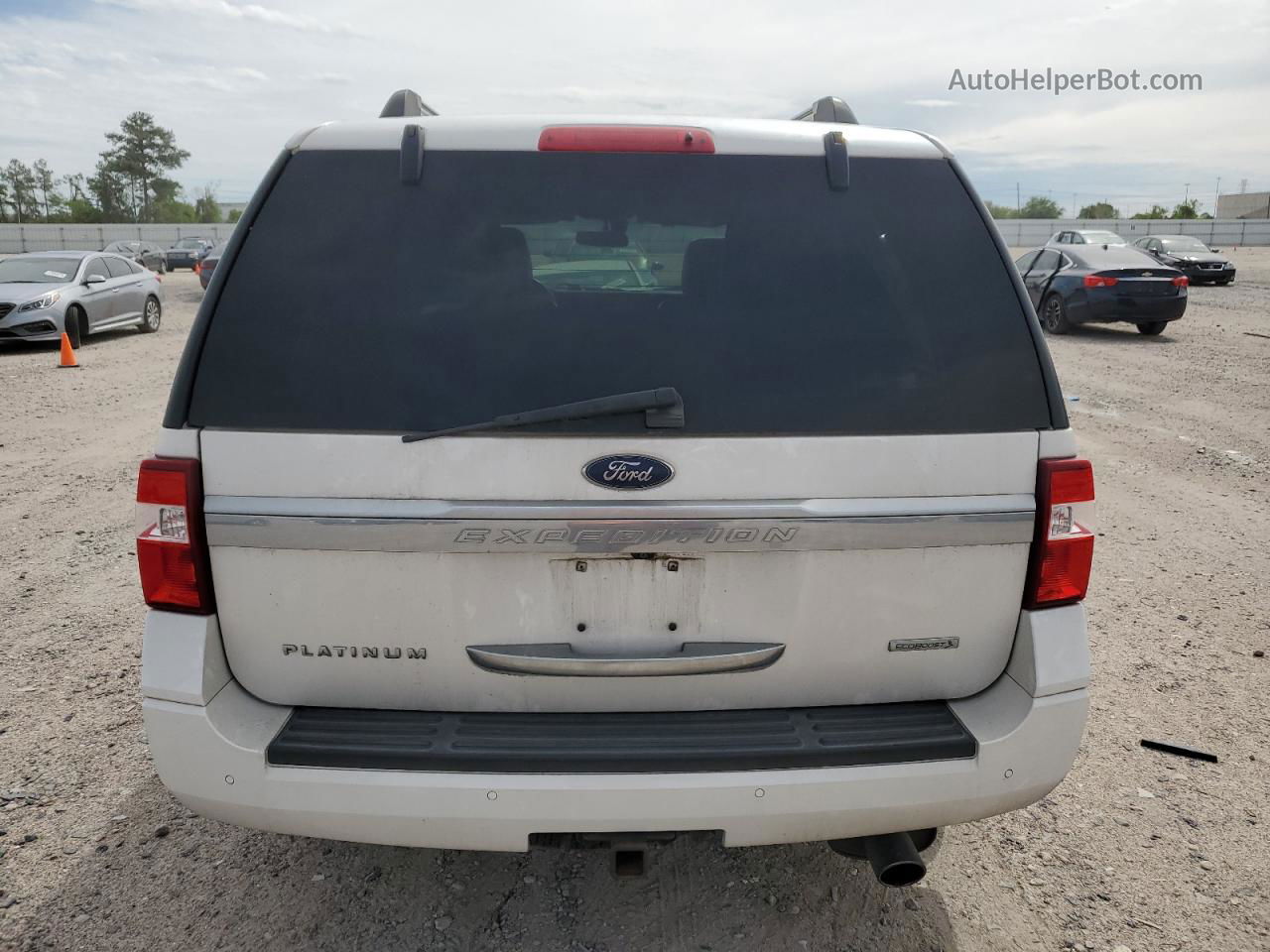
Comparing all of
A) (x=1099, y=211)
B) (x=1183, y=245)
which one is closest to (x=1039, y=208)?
(x=1099, y=211)

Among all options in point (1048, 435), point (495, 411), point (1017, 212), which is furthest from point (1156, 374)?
point (1017, 212)

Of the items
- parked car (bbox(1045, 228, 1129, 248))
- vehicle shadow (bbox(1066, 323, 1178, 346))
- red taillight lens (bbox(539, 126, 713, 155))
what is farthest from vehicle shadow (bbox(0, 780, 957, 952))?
parked car (bbox(1045, 228, 1129, 248))

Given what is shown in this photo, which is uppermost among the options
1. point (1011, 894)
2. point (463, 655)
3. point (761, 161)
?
point (761, 161)

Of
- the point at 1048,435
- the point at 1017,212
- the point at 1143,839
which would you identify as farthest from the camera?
the point at 1017,212

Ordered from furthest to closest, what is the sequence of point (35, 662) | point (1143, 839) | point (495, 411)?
point (35, 662) → point (1143, 839) → point (495, 411)

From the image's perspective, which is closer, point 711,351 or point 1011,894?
point 711,351

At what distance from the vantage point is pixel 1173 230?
6150 centimetres

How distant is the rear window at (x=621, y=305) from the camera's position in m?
2.21

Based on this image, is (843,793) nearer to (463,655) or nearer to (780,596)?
(780,596)

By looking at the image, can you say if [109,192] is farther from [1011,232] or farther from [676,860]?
[676,860]

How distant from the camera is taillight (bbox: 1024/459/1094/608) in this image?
2318 millimetres

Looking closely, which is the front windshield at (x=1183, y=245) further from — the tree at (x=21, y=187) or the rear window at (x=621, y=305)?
the tree at (x=21, y=187)

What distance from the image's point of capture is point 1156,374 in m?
13.2

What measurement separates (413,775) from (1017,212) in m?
101
